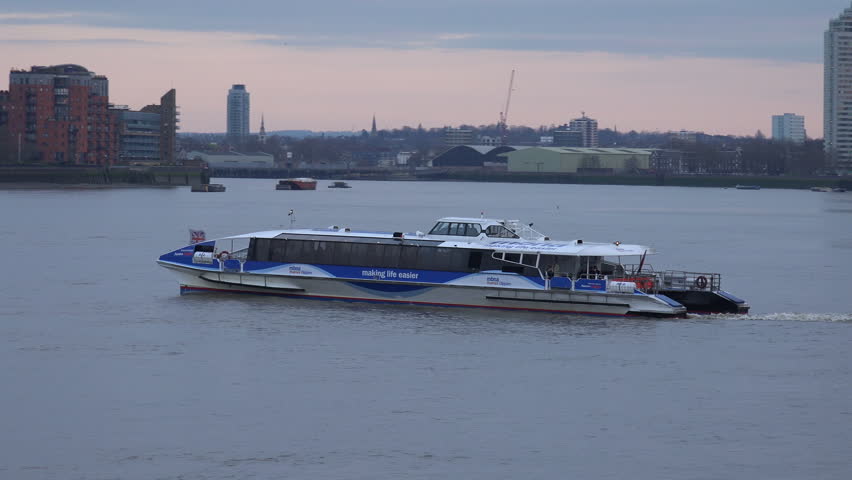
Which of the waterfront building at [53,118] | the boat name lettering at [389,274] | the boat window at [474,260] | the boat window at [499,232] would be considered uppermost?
the waterfront building at [53,118]

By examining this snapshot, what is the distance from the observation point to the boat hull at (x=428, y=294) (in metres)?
36.2

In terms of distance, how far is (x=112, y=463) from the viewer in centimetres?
2122

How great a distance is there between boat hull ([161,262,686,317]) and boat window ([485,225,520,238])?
2.93 meters

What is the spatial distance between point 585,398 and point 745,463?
5319mm

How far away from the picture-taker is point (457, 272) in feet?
124

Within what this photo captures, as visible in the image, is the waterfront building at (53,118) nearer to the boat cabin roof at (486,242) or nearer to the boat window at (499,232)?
the boat cabin roof at (486,242)

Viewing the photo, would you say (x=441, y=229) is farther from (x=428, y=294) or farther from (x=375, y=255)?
(x=428, y=294)

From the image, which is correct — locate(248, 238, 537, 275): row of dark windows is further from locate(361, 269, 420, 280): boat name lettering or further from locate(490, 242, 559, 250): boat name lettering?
locate(490, 242, 559, 250): boat name lettering

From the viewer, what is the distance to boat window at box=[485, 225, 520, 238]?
39875mm

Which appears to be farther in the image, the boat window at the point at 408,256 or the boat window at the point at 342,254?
the boat window at the point at 342,254

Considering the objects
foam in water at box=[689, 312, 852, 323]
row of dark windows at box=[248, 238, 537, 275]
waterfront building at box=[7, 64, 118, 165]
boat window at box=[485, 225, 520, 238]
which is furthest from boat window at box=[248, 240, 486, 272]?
waterfront building at box=[7, 64, 118, 165]

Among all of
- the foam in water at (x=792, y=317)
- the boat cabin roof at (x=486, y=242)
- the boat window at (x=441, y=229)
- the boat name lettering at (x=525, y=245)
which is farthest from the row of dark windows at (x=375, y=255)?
the foam in water at (x=792, y=317)

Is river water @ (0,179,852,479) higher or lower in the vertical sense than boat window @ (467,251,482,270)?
lower

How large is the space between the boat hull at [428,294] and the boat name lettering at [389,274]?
0.20 metres
